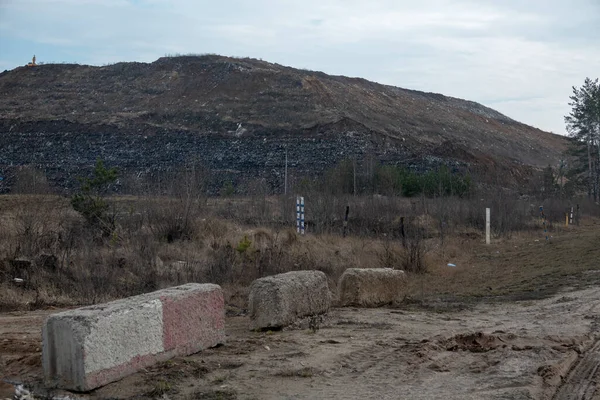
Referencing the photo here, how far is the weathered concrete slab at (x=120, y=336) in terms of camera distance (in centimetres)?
661

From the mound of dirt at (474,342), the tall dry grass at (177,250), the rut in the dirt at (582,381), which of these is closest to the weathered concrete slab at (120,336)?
the mound of dirt at (474,342)

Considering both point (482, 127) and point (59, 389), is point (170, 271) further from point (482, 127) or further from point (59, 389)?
point (482, 127)

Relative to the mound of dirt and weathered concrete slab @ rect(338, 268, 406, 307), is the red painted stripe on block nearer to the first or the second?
the mound of dirt

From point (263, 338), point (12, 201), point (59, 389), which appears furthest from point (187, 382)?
point (12, 201)

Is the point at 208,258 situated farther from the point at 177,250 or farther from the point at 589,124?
the point at 589,124

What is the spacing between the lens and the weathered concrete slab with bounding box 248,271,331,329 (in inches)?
380

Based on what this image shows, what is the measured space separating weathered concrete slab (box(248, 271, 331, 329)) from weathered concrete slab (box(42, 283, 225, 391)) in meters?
1.62

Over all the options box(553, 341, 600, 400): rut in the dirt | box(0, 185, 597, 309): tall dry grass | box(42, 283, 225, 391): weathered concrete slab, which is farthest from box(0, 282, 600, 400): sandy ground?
box(0, 185, 597, 309): tall dry grass

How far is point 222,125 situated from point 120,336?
67.4 m

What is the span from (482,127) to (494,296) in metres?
90.7

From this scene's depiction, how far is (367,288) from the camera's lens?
12555mm

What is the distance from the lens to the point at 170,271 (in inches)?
588

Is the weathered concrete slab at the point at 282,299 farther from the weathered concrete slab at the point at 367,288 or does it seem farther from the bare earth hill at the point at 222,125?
the bare earth hill at the point at 222,125

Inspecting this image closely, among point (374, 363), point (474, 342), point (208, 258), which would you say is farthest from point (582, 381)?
point (208, 258)
